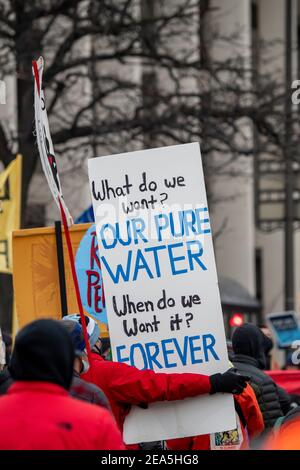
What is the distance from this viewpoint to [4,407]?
3482 mm

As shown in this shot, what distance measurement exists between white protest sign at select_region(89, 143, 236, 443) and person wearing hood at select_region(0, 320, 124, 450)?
6.98ft

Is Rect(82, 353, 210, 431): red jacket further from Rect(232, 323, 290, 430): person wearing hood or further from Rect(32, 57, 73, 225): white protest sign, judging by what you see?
Rect(232, 323, 290, 430): person wearing hood

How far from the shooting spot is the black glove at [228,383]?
542 centimetres

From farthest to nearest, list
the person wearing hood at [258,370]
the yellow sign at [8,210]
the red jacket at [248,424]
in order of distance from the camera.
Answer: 1. the yellow sign at [8,210]
2. the person wearing hood at [258,370]
3. the red jacket at [248,424]

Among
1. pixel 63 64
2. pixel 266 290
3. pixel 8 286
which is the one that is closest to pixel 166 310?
pixel 8 286

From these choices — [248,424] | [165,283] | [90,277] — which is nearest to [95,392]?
[165,283]

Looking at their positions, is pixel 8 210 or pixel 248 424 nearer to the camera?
pixel 248 424

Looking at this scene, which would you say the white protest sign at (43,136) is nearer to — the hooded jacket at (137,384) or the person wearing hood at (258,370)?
the hooded jacket at (137,384)

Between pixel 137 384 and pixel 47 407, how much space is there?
1911 mm

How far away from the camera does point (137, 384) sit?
17.5 feet

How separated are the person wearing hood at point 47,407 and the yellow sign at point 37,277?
379 centimetres

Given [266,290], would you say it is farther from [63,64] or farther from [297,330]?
[63,64]

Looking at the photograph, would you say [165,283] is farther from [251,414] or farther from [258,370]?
[258,370]

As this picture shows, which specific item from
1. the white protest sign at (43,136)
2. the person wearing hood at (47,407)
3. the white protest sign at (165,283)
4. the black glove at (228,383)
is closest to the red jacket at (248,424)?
the white protest sign at (165,283)
